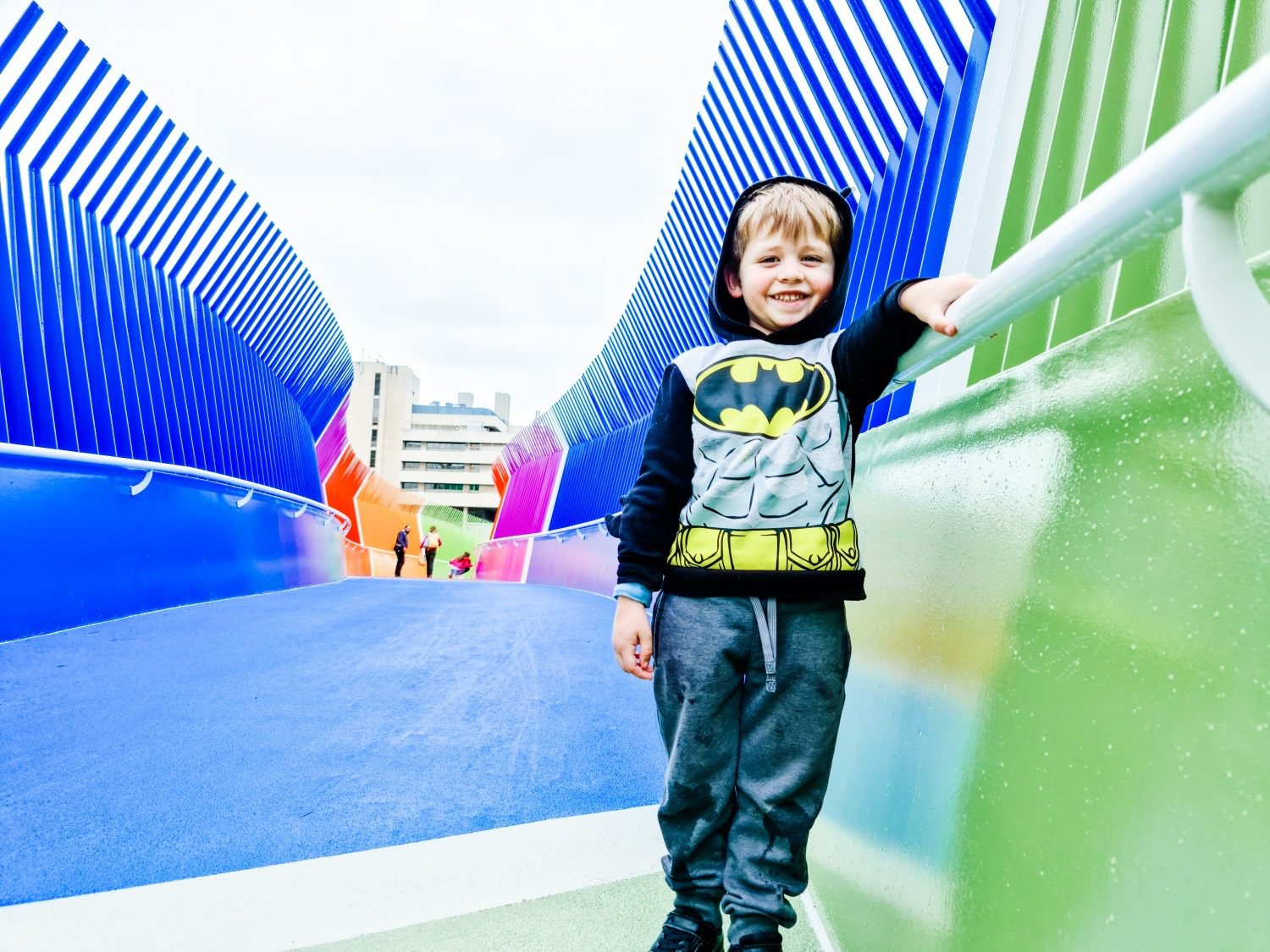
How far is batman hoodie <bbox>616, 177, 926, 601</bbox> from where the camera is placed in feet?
4.64

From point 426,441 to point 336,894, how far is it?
94607 mm

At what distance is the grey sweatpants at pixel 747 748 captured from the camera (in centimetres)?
141

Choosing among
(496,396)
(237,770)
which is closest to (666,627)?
(237,770)

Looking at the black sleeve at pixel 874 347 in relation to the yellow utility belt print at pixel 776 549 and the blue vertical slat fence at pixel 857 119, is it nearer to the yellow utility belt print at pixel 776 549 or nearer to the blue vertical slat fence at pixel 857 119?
the yellow utility belt print at pixel 776 549

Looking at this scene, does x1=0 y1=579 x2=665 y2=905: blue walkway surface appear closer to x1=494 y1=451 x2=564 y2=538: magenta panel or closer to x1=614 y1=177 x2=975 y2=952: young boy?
x1=614 y1=177 x2=975 y2=952: young boy

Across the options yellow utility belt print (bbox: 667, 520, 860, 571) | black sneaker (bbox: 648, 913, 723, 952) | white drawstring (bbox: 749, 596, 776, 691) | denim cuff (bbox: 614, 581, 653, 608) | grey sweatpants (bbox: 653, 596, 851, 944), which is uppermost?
yellow utility belt print (bbox: 667, 520, 860, 571)

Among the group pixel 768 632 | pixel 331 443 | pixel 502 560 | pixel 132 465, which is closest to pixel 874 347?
pixel 768 632

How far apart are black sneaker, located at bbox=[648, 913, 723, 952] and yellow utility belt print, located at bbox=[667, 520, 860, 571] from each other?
1.90ft

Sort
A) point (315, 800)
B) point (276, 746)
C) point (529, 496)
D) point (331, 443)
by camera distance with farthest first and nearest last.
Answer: point (529, 496) → point (331, 443) → point (276, 746) → point (315, 800)

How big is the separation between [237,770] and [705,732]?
5.20 ft

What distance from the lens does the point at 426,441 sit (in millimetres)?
93750

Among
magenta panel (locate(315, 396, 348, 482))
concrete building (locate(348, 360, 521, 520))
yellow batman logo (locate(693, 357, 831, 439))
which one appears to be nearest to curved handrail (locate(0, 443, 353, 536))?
yellow batman logo (locate(693, 357, 831, 439))

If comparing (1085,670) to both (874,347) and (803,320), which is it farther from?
(803,320)

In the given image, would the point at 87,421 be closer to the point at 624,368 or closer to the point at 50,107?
the point at 50,107
